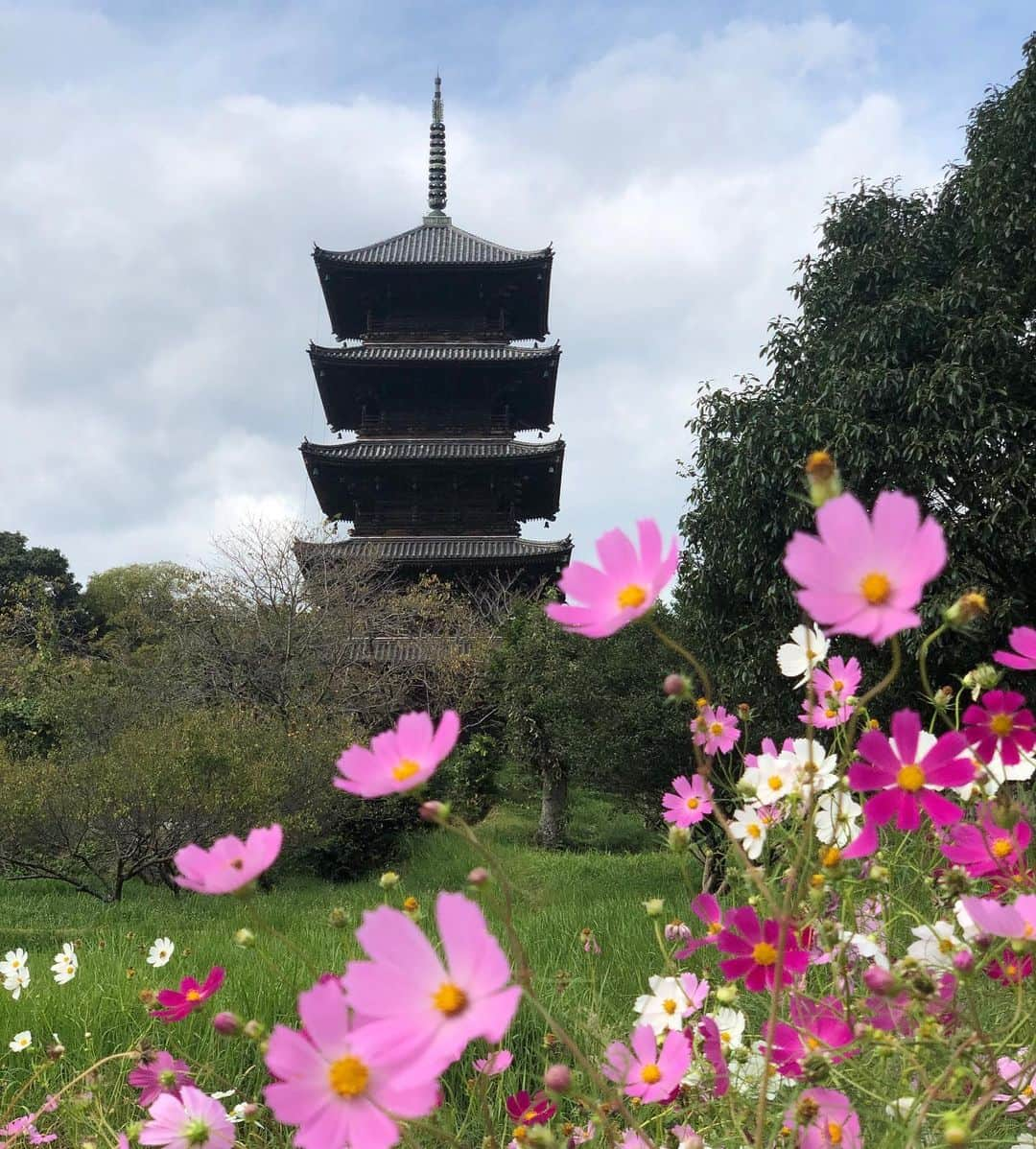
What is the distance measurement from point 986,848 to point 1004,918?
0.82 ft

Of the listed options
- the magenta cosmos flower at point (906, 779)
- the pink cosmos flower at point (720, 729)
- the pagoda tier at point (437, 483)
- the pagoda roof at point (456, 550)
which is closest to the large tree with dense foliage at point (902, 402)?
the pink cosmos flower at point (720, 729)

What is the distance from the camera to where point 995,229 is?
6.01 metres

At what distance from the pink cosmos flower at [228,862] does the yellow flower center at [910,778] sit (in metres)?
0.40

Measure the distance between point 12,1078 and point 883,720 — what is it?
5.10 meters

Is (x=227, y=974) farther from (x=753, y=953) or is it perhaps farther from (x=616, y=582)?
(x=616, y=582)

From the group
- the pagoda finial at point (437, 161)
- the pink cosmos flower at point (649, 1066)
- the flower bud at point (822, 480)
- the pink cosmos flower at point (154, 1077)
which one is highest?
the pagoda finial at point (437, 161)

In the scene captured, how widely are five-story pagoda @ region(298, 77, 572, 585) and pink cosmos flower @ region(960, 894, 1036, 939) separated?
1244 cm

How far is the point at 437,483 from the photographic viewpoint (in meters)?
14.4

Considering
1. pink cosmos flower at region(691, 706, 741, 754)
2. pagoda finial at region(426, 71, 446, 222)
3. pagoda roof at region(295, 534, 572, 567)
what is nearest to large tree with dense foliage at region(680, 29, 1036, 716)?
pink cosmos flower at region(691, 706, 741, 754)

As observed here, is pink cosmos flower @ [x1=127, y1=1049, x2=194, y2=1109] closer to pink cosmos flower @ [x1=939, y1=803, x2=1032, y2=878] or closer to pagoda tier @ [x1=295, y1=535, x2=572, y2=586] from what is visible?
pink cosmos flower @ [x1=939, y1=803, x2=1032, y2=878]

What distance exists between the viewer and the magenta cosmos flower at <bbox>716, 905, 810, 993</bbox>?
26.7 inches

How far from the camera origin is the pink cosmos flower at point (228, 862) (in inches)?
19.0

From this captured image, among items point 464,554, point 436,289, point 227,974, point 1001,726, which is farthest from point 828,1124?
point 436,289

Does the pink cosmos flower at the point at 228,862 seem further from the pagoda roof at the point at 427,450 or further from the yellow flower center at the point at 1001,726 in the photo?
the pagoda roof at the point at 427,450
